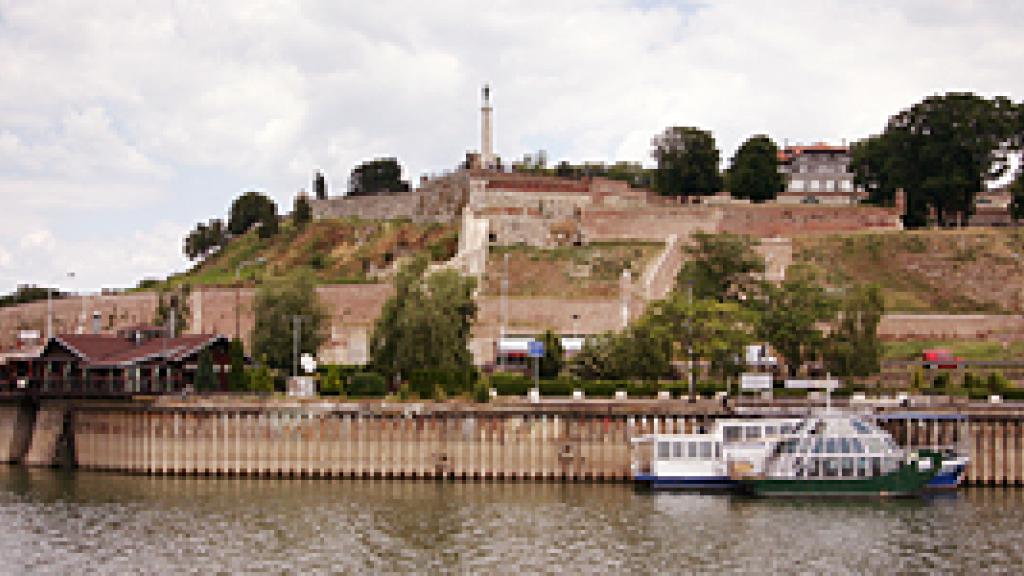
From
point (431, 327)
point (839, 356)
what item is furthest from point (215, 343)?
point (839, 356)

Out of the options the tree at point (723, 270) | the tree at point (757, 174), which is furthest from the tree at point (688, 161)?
the tree at point (723, 270)

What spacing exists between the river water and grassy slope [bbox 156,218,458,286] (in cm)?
5368

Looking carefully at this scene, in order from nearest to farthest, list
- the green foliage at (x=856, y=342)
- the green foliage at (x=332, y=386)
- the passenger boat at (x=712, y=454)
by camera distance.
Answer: the passenger boat at (x=712, y=454) → the green foliage at (x=332, y=386) → the green foliage at (x=856, y=342)

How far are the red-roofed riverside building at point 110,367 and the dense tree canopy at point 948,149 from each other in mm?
79343

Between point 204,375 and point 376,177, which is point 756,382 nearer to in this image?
point 204,375

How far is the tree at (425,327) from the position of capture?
76.2 metres

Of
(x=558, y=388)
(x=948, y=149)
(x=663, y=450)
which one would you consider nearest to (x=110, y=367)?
(x=558, y=388)

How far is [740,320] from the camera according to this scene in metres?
80.8

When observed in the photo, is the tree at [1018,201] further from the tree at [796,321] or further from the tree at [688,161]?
the tree at [796,321]

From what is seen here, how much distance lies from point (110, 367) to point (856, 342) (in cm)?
4330

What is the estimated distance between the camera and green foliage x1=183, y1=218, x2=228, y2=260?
16275 centimetres

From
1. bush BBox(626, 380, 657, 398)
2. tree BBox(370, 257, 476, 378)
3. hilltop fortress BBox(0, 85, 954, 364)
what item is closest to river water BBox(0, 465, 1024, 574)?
bush BBox(626, 380, 657, 398)

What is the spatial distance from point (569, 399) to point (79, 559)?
29.5 meters

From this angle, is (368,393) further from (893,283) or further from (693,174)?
(693,174)
